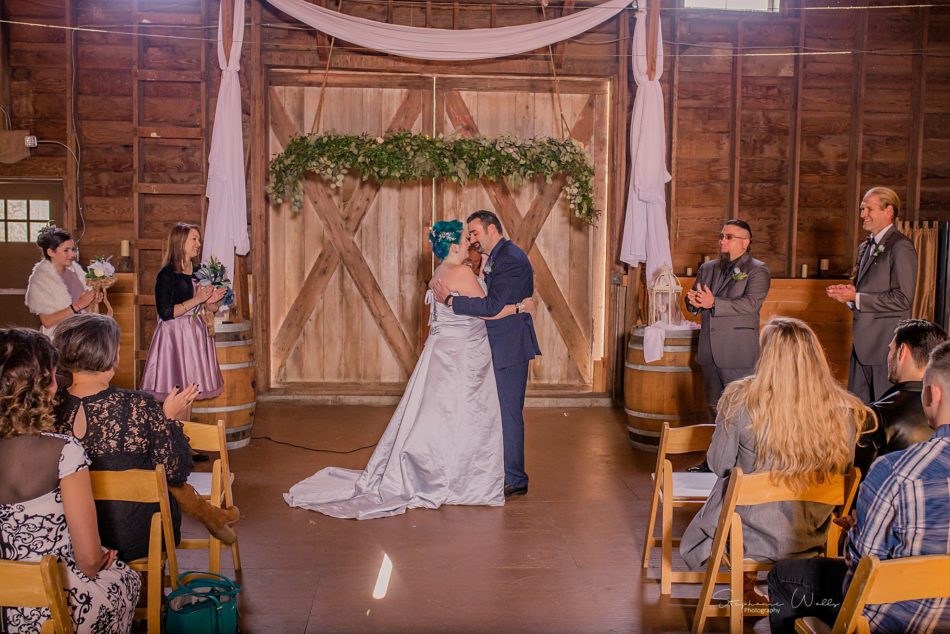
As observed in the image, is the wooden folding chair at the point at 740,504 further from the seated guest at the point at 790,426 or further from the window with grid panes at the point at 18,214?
the window with grid panes at the point at 18,214

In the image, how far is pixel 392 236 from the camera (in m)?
8.31

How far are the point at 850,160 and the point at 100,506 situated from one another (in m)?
7.52

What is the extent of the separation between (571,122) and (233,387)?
165 inches

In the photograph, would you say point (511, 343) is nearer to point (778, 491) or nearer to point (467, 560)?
point (467, 560)

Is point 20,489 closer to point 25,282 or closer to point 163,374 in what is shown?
point 163,374

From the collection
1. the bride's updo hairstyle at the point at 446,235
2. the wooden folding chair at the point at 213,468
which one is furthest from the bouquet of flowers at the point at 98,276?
the wooden folding chair at the point at 213,468

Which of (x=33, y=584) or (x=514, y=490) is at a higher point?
(x=33, y=584)

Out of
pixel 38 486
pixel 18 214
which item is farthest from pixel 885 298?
pixel 18 214

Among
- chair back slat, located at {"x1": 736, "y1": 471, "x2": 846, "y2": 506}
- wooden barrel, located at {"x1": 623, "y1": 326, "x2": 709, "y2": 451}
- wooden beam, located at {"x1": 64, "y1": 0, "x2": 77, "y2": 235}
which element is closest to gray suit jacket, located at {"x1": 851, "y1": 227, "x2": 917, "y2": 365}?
wooden barrel, located at {"x1": 623, "y1": 326, "x2": 709, "y2": 451}

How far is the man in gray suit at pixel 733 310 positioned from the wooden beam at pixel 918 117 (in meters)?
3.57

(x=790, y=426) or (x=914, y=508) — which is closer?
(x=914, y=508)

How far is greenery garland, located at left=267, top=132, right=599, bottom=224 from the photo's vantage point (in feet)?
25.2

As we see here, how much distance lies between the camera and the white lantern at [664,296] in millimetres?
6586

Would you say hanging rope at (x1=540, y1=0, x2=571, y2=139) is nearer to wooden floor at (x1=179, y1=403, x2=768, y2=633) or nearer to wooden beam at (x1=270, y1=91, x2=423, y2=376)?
wooden beam at (x1=270, y1=91, x2=423, y2=376)
